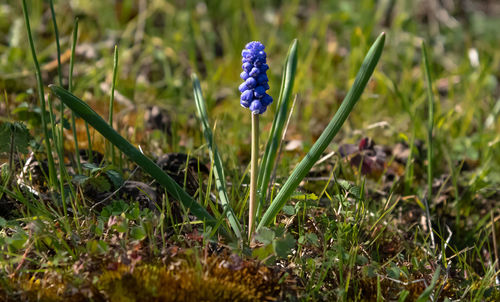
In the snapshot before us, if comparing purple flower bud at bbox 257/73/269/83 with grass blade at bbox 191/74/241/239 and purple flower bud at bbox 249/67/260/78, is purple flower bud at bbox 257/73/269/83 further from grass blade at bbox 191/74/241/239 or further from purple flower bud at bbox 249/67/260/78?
grass blade at bbox 191/74/241/239

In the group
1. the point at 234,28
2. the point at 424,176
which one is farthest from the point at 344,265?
the point at 234,28

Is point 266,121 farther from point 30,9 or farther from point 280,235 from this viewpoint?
point 30,9

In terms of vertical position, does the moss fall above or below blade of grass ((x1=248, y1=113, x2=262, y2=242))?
below

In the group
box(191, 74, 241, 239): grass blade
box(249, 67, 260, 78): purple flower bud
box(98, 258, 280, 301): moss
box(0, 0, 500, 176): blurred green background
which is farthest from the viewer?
box(0, 0, 500, 176): blurred green background

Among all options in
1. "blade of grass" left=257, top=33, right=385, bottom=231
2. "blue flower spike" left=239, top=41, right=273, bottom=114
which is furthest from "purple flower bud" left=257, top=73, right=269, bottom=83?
"blade of grass" left=257, top=33, right=385, bottom=231

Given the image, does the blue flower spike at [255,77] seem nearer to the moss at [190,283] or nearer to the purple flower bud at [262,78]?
the purple flower bud at [262,78]

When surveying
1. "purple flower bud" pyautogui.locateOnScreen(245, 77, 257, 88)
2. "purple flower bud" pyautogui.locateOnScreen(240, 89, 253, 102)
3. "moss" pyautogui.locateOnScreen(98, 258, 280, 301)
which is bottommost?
"moss" pyautogui.locateOnScreen(98, 258, 280, 301)

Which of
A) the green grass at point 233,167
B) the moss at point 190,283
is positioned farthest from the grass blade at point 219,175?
the moss at point 190,283
